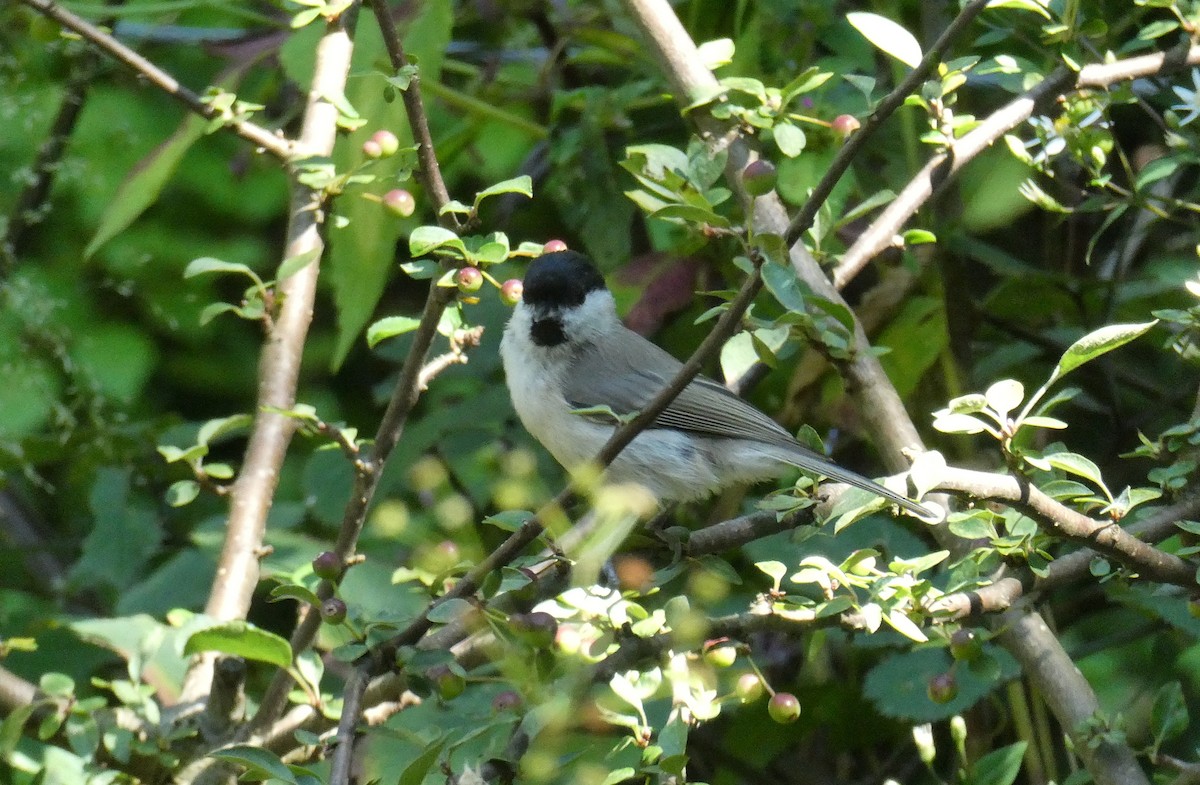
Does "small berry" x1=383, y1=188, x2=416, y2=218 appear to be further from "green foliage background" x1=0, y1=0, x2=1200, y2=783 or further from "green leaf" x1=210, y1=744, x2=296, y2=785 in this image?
"green leaf" x1=210, y1=744, x2=296, y2=785

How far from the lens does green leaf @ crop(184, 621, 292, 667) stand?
159cm

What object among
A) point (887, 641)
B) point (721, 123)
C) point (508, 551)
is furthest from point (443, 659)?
point (721, 123)

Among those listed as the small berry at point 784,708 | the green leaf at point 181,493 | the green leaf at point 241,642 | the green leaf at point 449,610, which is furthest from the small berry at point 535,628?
the green leaf at point 181,493

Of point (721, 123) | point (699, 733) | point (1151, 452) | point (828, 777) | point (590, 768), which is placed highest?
point (721, 123)

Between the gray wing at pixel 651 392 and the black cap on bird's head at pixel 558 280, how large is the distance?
15 centimetres

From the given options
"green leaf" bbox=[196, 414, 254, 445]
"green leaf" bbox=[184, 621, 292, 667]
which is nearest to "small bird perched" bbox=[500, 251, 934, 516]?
"green leaf" bbox=[196, 414, 254, 445]

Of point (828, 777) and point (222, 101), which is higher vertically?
point (222, 101)

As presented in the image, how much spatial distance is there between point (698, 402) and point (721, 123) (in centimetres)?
79

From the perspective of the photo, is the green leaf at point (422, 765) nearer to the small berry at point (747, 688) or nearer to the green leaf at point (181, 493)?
the small berry at point (747, 688)

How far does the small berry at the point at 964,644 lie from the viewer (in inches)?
58.7

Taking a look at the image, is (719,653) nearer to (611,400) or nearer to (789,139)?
(789,139)

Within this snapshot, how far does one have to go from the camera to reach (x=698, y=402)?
2.69 m

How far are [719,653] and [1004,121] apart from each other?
1.00m

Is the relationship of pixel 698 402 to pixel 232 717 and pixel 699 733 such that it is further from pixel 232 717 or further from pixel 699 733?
pixel 232 717
